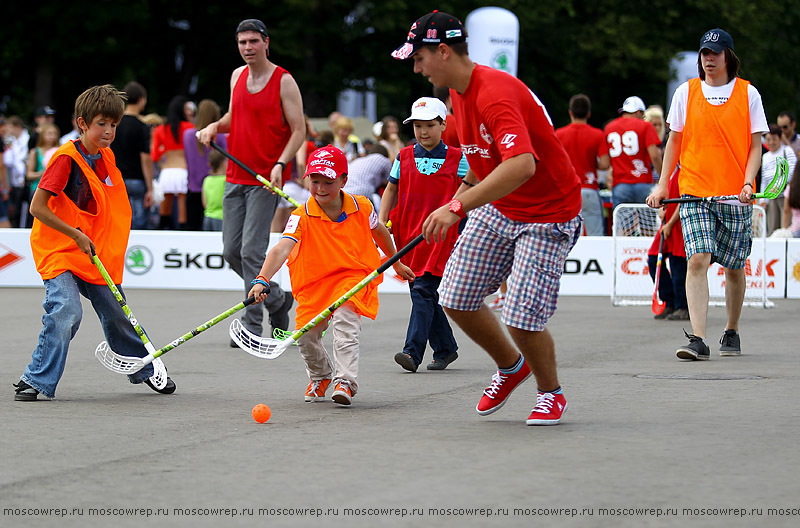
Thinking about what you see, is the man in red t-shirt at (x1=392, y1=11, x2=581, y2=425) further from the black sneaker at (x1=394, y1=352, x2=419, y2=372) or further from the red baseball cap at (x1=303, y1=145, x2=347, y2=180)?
the black sneaker at (x1=394, y1=352, x2=419, y2=372)

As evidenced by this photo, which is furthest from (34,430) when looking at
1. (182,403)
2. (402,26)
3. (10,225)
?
(402,26)

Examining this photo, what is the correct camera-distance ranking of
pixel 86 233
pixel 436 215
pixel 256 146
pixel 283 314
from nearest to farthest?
1. pixel 436 215
2. pixel 86 233
3. pixel 256 146
4. pixel 283 314

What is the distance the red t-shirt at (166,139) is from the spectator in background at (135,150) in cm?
140

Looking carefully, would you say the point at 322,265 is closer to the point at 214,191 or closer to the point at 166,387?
the point at 166,387

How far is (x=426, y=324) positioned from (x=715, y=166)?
218 cm

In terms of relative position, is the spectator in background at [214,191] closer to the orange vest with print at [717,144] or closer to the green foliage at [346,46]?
the orange vest with print at [717,144]

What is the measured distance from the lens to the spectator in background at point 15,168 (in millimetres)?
19359

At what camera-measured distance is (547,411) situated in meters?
6.02

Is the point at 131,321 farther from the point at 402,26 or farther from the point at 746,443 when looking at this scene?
the point at 402,26

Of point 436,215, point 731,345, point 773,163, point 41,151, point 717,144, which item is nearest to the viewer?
point 436,215

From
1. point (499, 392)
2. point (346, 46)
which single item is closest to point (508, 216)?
point (499, 392)

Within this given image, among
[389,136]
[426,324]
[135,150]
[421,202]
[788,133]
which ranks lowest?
[426,324]

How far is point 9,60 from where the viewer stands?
1230 inches

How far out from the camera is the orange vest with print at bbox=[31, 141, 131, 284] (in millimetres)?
6988
